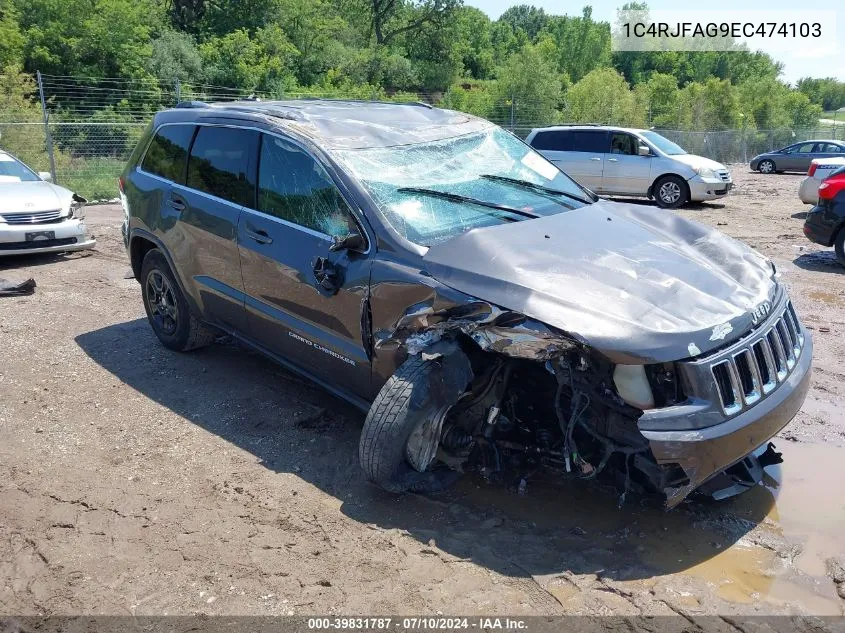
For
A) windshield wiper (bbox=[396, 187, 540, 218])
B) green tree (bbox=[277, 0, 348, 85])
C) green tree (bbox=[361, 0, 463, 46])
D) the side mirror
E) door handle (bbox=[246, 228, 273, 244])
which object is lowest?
door handle (bbox=[246, 228, 273, 244])

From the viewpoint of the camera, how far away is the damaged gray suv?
312 centimetres

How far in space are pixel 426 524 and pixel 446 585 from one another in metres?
0.47

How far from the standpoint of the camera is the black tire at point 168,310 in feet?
18.0

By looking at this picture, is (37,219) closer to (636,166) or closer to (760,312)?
(760,312)

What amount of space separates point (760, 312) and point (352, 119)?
265 centimetres

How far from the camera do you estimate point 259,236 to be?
443 centimetres

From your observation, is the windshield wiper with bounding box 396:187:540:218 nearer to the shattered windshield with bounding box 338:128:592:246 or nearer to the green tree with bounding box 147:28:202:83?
the shattered windshield with bounding box 338:128:592:246

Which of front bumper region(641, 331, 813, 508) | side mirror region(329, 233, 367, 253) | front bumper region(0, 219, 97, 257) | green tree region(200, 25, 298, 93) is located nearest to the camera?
front bumper region(641, 331, 813, 508)

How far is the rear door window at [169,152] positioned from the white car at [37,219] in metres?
3.93

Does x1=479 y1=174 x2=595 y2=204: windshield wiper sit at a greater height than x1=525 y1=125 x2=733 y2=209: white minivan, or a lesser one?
greater

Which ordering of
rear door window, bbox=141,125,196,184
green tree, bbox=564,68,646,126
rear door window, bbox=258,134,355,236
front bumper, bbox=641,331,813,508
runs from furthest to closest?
green tree, bbox=564,68,646,126 → rear door window, bbox=141,125,196,184 → rear door window, bbox=258,134,355,236 → front bumper, bbox=641,331,813,508

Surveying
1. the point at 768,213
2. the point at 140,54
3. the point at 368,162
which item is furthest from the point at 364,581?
the point at 140,54

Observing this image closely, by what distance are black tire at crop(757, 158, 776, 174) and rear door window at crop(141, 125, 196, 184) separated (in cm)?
2548

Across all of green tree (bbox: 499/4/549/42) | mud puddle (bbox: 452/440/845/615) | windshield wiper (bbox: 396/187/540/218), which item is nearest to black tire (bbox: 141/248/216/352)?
windshield wiper (bbox: 396/187/540/218)
